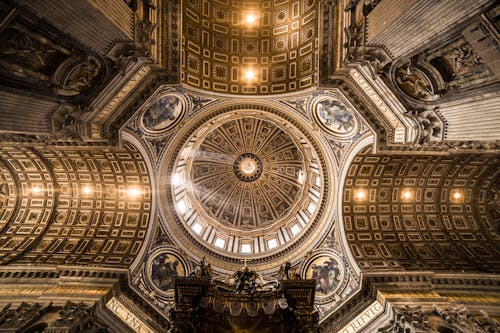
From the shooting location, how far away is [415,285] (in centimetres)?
1341

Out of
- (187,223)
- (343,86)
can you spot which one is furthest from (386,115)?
(187,223)

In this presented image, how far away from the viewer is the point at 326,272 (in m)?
16.0

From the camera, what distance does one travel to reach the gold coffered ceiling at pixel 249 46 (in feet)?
45.8

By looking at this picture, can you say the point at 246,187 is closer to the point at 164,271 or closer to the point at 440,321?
the point at 164,271

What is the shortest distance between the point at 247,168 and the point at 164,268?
10284mm

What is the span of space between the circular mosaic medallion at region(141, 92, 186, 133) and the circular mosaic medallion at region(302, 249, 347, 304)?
36.1 feet

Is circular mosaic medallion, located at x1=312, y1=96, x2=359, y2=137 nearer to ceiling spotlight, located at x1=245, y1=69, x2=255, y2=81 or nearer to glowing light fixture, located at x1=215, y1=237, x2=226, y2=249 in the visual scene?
ceiling spotlight, located at x1=245, y1=69, x2=255, y2=81

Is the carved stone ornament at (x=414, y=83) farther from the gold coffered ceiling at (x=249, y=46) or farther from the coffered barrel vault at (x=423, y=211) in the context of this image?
the coffered barrel vault at (x=423, y=211)

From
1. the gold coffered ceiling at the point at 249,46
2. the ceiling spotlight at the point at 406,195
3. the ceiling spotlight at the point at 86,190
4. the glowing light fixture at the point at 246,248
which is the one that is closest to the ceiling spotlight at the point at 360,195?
the ceiling spotlight at the point at 406,195

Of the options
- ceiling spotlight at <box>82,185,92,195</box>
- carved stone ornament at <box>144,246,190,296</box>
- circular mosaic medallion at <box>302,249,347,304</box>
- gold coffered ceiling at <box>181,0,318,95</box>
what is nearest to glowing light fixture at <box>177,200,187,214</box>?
carved stone ornament at <box>144,246,190,296</box>

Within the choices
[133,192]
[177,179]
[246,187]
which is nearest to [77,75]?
[133,192]

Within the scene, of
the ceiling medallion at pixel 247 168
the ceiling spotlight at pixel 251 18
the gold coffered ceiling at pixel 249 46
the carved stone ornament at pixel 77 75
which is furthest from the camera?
the ceiling medallion at pixel 247 168

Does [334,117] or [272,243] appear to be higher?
[334,117]

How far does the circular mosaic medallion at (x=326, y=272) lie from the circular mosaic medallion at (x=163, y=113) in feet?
36.1
